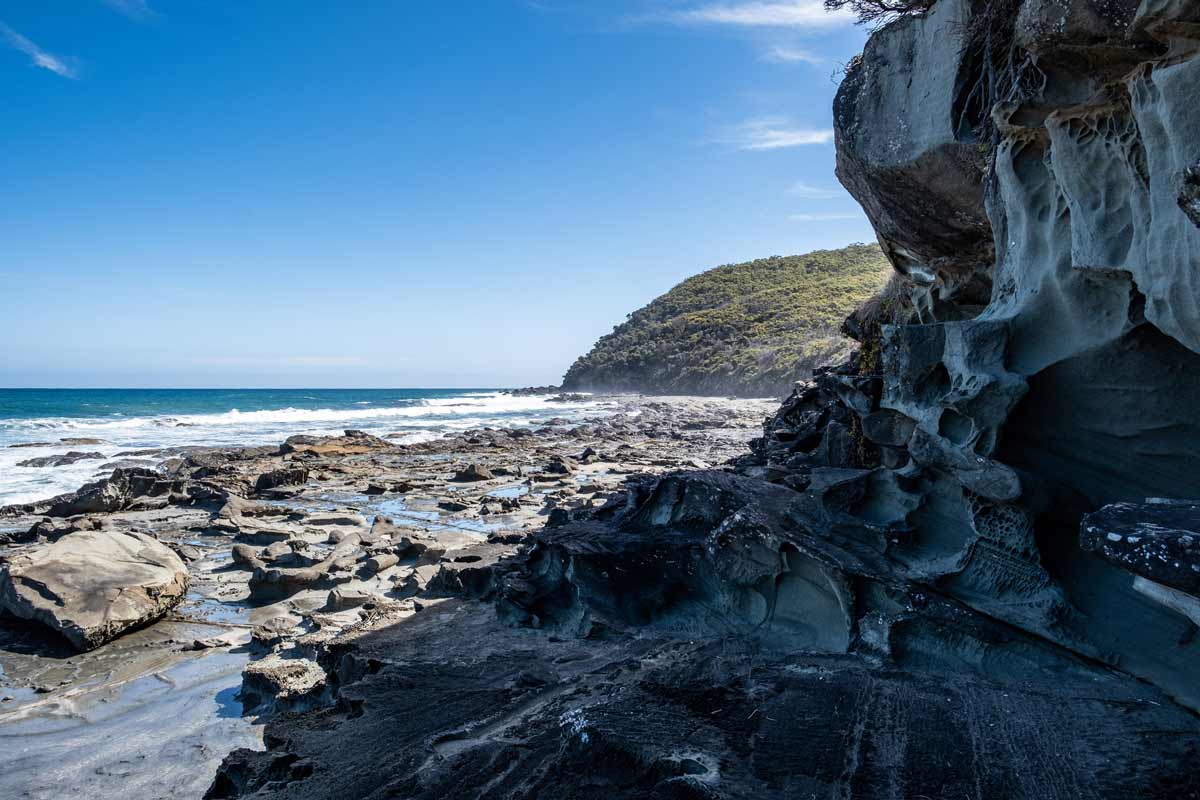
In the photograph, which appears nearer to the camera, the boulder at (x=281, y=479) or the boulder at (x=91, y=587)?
the boulder at (x=91, y=587)

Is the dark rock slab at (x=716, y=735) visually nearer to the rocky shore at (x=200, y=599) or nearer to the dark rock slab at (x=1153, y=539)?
the rocky shore at (x=200, y=599)

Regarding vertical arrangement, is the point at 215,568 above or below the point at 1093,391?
below

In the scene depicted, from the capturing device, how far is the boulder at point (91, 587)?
641 centimetres

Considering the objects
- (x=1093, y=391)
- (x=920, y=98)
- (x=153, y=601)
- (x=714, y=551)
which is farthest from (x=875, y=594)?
(x=153, y=601)

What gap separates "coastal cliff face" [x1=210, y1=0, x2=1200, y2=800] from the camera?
118 inches

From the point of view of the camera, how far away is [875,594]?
4137 mm

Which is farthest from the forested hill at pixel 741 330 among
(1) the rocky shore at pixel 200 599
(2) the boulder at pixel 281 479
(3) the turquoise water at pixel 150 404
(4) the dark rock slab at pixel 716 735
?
(4) the dark rock slab at pixel 716 735

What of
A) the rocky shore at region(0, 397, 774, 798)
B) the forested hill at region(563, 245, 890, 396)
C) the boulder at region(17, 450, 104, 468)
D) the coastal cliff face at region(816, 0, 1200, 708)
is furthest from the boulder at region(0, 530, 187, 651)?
the forested hill at region(563, 245, 890, 396)

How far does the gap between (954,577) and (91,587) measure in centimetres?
734

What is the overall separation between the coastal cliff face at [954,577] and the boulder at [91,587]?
2831mm

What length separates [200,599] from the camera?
25.6 ft

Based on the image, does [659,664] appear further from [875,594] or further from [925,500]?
[925,500]

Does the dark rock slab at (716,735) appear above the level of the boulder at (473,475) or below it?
above

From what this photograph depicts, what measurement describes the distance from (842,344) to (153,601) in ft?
129
